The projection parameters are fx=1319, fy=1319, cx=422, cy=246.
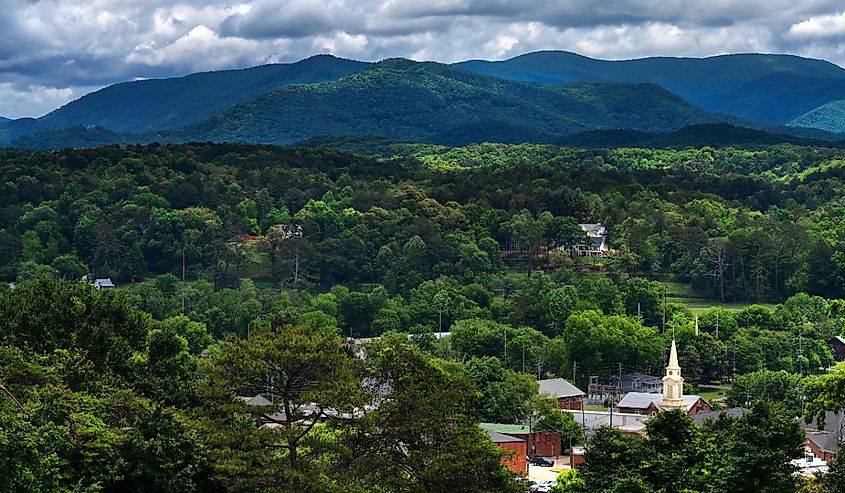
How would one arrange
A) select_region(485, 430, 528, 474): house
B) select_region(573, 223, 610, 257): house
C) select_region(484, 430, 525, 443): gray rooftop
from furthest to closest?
select_region(573, 223, 610, 257): house → select_region(484, 430, 525, 443): gray rooftop → select_region(485, 430, 528, 474): house

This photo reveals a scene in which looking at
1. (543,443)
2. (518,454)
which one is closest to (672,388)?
(543,443)

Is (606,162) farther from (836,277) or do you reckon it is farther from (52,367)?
(52,367)

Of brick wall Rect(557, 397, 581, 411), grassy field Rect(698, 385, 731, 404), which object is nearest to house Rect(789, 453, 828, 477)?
grassy field Rect(698, 385, 731, 404)

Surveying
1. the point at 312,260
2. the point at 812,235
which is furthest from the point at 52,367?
the point at 812,235

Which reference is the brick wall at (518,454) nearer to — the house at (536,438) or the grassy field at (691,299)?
the house at (536,438)

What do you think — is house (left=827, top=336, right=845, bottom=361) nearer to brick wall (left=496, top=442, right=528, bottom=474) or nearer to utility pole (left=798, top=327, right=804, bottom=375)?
utility pole (left=798, top=327, right=804, bottom=375)

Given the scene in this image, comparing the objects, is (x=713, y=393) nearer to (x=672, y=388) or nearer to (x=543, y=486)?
(x=672, y=388)
